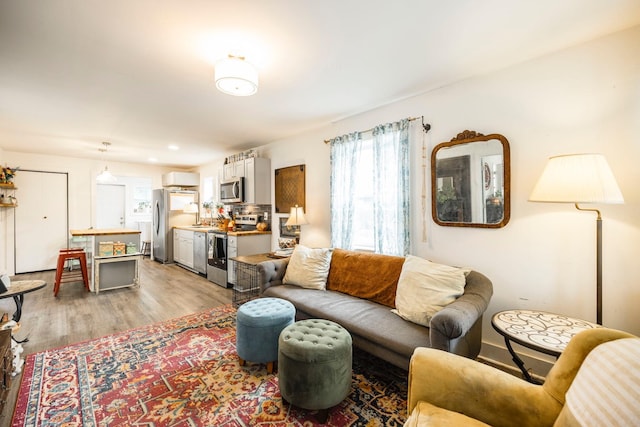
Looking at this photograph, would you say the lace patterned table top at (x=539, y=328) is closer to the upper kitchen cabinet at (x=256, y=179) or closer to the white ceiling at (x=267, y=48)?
the white ceiling at (x=267, y=48)

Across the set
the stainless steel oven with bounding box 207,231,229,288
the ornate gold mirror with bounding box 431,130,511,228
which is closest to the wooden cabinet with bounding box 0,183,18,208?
the stainless steel oven with bounding box 207,231,229,288

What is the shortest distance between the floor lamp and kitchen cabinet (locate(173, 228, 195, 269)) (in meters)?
5.71

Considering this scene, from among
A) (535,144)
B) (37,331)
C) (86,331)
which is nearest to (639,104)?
(535,144)

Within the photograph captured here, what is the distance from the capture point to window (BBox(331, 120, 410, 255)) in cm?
287

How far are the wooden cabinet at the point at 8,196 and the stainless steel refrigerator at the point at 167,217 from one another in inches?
91.9

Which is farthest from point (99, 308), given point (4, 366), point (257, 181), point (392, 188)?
point (392, 188)

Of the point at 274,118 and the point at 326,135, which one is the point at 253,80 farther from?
the point at 326,135

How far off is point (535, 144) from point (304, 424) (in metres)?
2.59

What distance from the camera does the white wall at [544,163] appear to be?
1.81m

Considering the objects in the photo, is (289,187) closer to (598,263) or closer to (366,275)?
(366,275)

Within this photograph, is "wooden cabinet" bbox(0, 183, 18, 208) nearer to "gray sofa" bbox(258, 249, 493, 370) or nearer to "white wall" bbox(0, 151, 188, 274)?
"white wall" bbox(0, 151, 188, 274)

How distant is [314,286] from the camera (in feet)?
9.63

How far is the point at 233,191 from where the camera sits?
197 inches

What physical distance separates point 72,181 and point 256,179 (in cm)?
454
